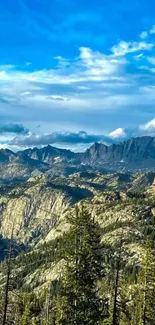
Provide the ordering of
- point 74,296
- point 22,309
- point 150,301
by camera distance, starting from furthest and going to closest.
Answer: point 22,309 → point 150,301 → point 74,296

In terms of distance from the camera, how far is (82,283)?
45.5 metres

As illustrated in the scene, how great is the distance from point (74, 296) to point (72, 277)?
199cm

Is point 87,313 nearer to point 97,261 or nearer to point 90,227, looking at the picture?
point 97,261

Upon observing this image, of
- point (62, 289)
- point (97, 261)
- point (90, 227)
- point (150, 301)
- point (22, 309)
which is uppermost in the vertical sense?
point (90, 227)

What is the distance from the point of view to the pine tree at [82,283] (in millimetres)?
45188

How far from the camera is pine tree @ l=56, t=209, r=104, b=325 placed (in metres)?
45.2

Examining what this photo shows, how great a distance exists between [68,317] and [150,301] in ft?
48.3

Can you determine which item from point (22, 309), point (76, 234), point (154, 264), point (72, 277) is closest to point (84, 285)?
point (72, 277)

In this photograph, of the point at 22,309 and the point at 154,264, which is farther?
the point at 22,309

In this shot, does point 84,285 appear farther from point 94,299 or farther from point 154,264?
point 154,264

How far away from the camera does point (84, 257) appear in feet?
151

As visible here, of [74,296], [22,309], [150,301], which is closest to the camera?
[74,296]

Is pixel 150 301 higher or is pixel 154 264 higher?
pixel 154 264

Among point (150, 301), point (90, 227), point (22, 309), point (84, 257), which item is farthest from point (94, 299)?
point (22, 309)
